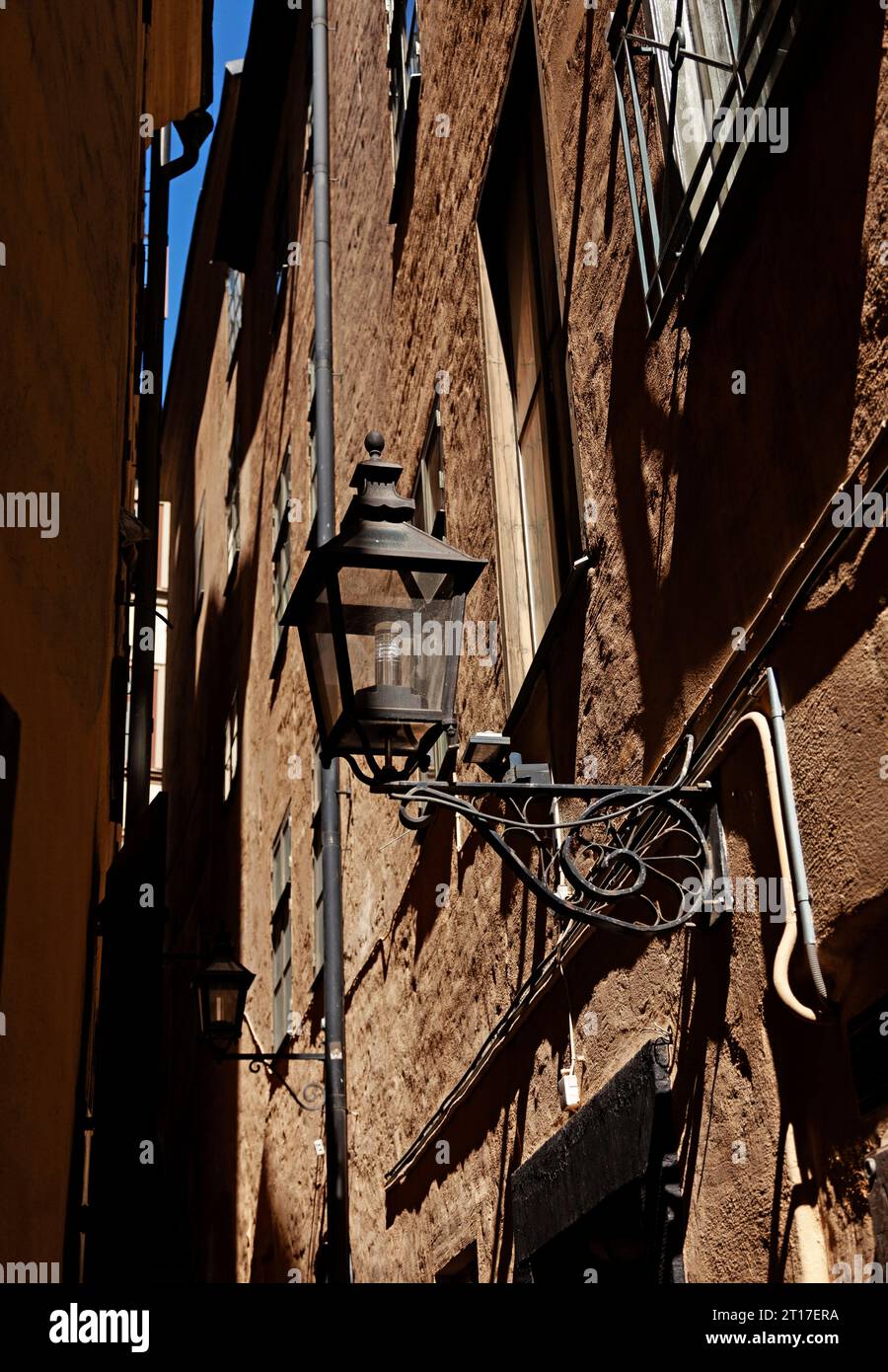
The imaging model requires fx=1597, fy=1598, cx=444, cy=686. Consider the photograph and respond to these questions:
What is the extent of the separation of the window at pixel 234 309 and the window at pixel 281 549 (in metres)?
4.67

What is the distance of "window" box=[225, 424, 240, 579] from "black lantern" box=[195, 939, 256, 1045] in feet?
23.3

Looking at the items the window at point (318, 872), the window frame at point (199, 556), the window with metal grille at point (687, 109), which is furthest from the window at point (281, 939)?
the window with metal grille at point (687, 109)

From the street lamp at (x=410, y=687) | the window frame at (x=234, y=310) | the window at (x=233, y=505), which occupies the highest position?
the window frame at (x=234, y=310)

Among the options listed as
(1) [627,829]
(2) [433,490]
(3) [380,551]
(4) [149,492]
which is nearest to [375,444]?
(3) [380,551]

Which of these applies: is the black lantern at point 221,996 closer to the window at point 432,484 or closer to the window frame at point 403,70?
the window at point 432,484

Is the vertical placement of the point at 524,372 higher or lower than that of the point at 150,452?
lower

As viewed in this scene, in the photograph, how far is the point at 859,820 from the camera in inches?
122

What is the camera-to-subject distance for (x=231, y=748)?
51.4 feet

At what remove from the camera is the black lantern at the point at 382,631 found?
12.7 ft

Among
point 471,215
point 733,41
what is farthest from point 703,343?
point 471,215

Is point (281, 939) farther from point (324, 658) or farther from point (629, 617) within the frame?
point (324, 658)

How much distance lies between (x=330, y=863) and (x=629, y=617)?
493 centimetres

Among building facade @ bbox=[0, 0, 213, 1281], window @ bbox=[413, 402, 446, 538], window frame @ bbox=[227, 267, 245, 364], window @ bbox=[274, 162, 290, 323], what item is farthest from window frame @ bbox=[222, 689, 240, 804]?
building facade @ bbox=[0, 0, 213, 1281]

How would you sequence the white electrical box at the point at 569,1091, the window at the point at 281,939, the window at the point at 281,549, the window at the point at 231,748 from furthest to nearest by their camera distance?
the window at the point at 231,748
the window at the point at 281,549
the window at the point at 281,939
the white electrical box at the point at 569,1091
